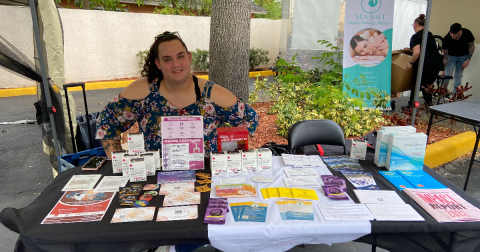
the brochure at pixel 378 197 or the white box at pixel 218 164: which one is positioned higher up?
the white box at pixel 218 164

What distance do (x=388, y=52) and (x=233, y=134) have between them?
182 inches

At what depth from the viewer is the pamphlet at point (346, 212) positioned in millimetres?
1427

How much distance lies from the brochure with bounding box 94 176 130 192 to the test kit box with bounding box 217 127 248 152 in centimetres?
60

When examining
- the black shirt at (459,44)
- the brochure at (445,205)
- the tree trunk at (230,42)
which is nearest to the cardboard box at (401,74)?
the black shirt at (459,44)

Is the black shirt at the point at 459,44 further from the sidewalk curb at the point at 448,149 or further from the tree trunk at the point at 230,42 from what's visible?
the tree trunk at the point at 230,42

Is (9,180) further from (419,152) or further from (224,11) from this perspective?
(419,152)

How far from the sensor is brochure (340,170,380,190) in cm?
175

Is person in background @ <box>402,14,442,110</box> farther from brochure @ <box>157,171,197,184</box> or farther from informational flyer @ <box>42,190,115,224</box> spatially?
informational flyer @ <box>42,190,115,224</box>

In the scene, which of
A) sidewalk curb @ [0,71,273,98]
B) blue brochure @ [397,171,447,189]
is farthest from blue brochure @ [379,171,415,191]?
sidewalk curb @ [0,71,273,98]

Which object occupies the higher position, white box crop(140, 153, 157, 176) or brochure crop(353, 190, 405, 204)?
white box crop(140, 153, 157, 176)

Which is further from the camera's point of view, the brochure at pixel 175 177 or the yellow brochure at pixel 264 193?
the brochure at pixel 175 177

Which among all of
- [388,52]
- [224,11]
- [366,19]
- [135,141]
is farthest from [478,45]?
[135,141]

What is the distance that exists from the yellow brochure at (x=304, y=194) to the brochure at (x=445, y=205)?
54 cm

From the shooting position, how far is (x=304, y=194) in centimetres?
163
